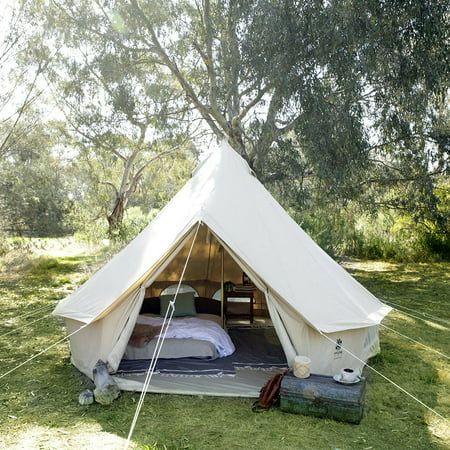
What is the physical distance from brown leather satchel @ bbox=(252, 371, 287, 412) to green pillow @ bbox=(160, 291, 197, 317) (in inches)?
73.8

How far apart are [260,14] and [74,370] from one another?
5.34m

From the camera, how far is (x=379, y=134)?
8.01 metres

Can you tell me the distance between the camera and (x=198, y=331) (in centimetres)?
447

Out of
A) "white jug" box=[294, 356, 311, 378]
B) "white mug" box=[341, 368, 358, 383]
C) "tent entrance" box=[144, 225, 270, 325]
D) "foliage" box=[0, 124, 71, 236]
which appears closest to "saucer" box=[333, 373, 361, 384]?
"white mug" box=[341, 368, 358, 383]

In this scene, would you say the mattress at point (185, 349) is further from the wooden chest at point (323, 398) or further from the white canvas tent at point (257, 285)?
the wooden chest at point (323, 398)

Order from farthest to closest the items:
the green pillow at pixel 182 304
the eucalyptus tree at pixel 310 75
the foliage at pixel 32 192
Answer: the foliage at pixel 32 192
the eucalyptus tree at pixel 310 75
the green pillow at pixel 182 304

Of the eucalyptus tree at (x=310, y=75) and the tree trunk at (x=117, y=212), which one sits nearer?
the eucalyptus tree at (x=310, y=75)

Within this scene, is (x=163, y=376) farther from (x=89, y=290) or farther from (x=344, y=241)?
(x=344, y=241)

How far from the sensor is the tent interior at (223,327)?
12.3ft

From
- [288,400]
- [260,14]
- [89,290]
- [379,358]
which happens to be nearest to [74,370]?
[89,290]

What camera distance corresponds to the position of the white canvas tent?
3.70 metres

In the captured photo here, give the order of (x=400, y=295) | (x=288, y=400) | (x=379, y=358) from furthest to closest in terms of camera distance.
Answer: (x=400, y=295) → (x=379, y=358) → (x=288, y=400)

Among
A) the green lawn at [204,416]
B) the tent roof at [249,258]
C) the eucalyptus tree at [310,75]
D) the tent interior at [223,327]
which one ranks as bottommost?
the green lawn at [204,416]

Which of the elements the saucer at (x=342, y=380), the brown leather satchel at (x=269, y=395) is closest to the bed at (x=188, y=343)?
the brown leather satchel at (x=269, y=395)
